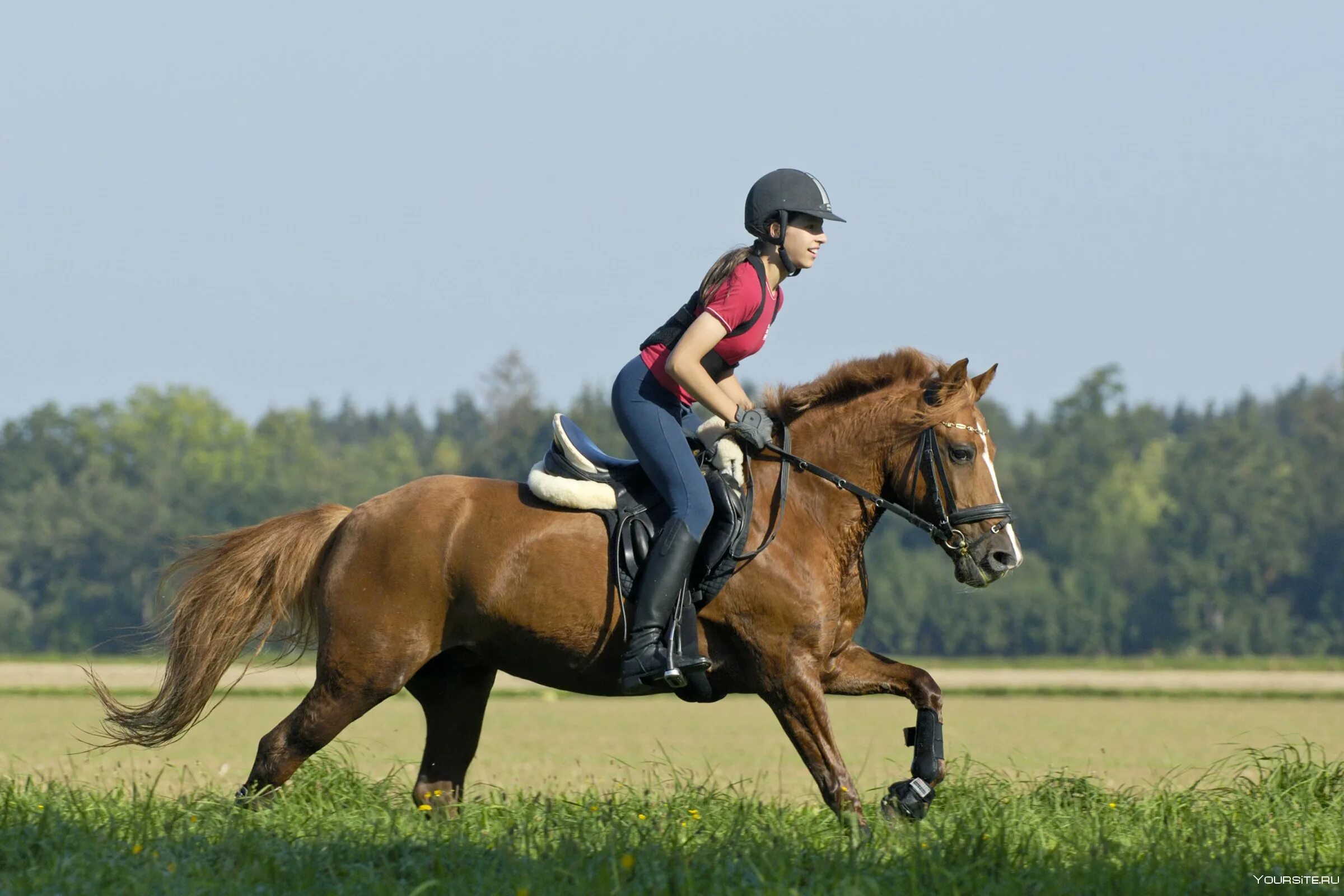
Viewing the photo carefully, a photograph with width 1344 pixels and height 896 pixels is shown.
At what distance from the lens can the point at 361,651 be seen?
26.4 feet

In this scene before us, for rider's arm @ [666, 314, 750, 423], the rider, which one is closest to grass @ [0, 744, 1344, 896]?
the rider

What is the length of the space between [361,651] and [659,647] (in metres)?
1.51

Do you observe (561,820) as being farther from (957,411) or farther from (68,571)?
(68,571)

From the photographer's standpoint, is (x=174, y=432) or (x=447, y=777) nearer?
(x=447, y=777)

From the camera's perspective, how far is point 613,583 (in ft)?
26.1

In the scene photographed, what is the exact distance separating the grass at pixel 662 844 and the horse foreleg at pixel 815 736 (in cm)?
16

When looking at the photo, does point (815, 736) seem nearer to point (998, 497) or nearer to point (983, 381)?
point (998, 497)

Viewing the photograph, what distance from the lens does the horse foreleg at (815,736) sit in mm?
7531

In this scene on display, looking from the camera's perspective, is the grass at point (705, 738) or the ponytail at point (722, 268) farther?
the grass at point (705, 738)

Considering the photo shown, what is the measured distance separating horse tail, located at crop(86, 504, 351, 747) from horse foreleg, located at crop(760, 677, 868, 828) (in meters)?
2.56

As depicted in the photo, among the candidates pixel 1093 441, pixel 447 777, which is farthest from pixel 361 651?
pixel 1093 441

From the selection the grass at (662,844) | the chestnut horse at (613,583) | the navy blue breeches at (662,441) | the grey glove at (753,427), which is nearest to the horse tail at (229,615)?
the chestnut horse at (613,583)

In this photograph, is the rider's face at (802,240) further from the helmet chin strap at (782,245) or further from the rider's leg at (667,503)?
the rider's leg at (667,503)

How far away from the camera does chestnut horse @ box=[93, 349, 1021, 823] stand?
7836mm
